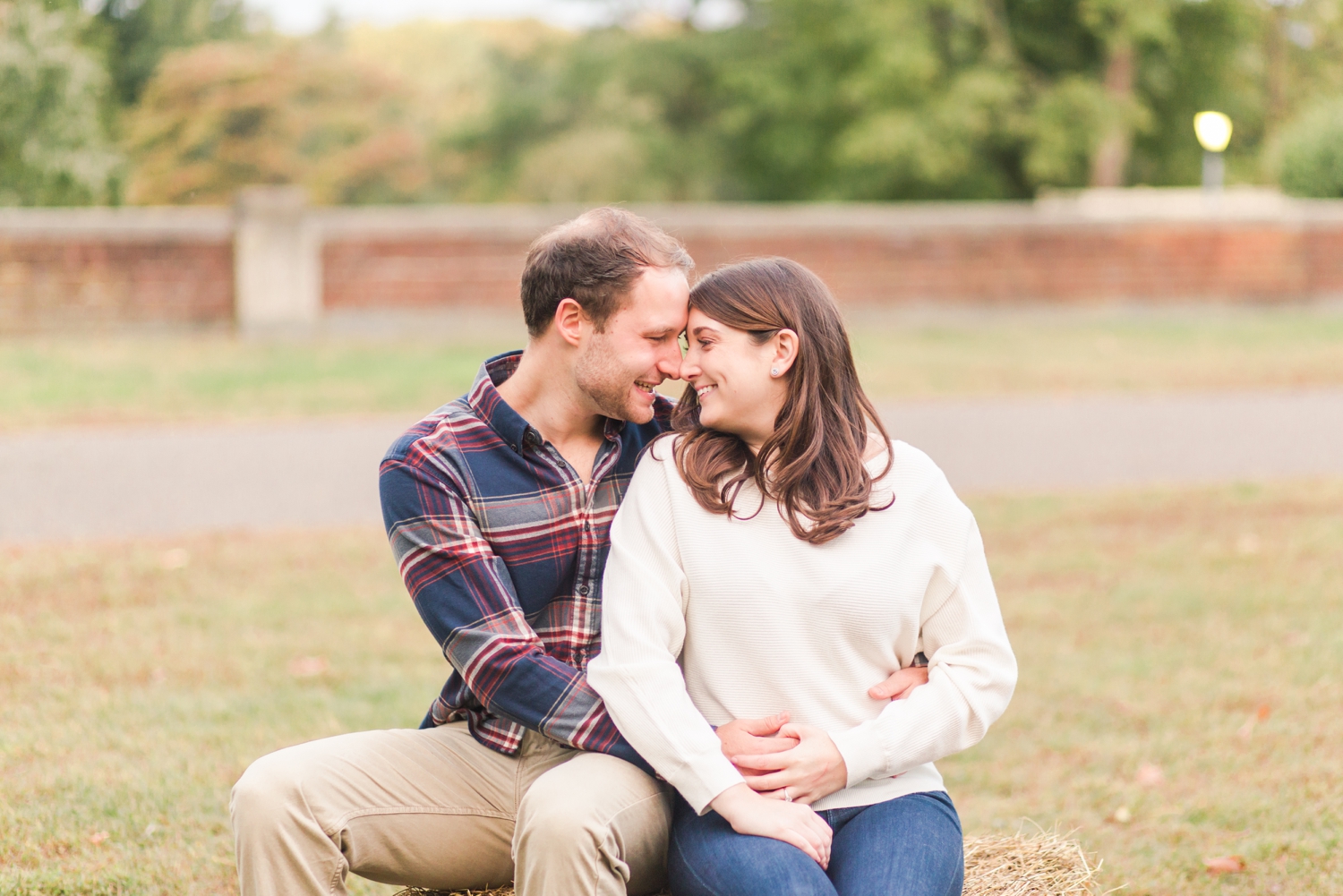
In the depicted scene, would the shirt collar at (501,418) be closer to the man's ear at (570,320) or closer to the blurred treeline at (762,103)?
the man's ear at (570,320)

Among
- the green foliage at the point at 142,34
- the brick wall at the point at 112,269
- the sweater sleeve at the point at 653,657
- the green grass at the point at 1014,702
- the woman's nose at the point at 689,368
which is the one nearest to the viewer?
the sweater sleeve at the point at 653,657

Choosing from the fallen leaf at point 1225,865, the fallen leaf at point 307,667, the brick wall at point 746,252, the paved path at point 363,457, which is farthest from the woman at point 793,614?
the brick wall at point 746,252

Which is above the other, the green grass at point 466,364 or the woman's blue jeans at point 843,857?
the woman's blue jeans at point 843,857

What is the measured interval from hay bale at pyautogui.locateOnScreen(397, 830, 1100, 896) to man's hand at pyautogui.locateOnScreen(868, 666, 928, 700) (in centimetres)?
52

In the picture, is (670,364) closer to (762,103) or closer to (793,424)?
(793,424)

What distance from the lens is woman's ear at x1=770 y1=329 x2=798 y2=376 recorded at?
2.77 meters

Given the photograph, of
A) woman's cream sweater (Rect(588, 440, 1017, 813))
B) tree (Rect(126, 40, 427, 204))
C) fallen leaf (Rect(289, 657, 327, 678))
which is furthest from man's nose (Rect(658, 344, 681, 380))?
tree (Rect(126, 40, 427, 204))

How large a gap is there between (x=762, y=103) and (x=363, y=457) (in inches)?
867

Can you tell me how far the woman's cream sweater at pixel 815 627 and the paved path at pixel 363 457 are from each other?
526cm

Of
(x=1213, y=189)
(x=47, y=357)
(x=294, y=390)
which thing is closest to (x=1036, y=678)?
(x=294, y=390)

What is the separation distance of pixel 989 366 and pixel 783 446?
10594mm

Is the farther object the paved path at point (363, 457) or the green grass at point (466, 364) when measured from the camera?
the green grass at point (466, 364)

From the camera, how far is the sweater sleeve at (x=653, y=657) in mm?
2564

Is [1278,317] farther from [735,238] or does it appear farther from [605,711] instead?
[605,711]
